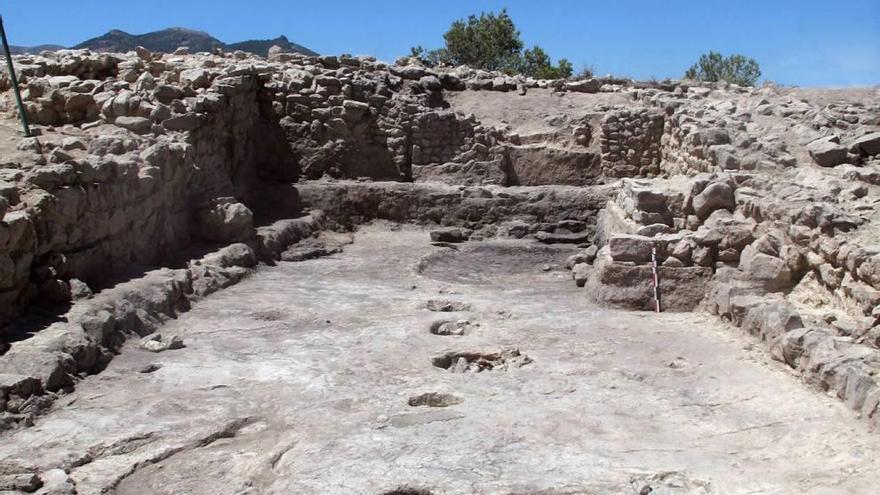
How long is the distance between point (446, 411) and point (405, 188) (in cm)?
759

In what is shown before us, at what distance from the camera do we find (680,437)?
4617mm

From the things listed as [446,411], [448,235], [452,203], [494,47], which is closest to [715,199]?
[446,411]

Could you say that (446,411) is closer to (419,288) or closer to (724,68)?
(419,288)

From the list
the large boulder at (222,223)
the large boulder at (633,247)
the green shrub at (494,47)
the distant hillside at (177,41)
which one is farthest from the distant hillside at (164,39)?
the large boulder at (633,247)

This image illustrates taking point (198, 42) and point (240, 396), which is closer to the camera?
point (240, 396)

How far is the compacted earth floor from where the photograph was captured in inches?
163

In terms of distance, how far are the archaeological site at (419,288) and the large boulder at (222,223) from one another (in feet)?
0.09

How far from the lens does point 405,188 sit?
1231 cm

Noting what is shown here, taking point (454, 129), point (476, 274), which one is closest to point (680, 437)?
point (476, 274)

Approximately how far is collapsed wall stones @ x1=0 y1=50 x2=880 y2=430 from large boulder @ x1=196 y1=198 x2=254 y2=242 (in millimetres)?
22

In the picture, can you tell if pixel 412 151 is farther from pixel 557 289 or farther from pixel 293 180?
pixel 557 289

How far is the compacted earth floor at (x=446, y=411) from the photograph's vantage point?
4.13 metres

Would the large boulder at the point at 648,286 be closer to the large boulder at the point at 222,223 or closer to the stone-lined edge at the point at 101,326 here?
the stone-lined edge at the point at 101,326

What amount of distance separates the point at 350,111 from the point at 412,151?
1.14 m
